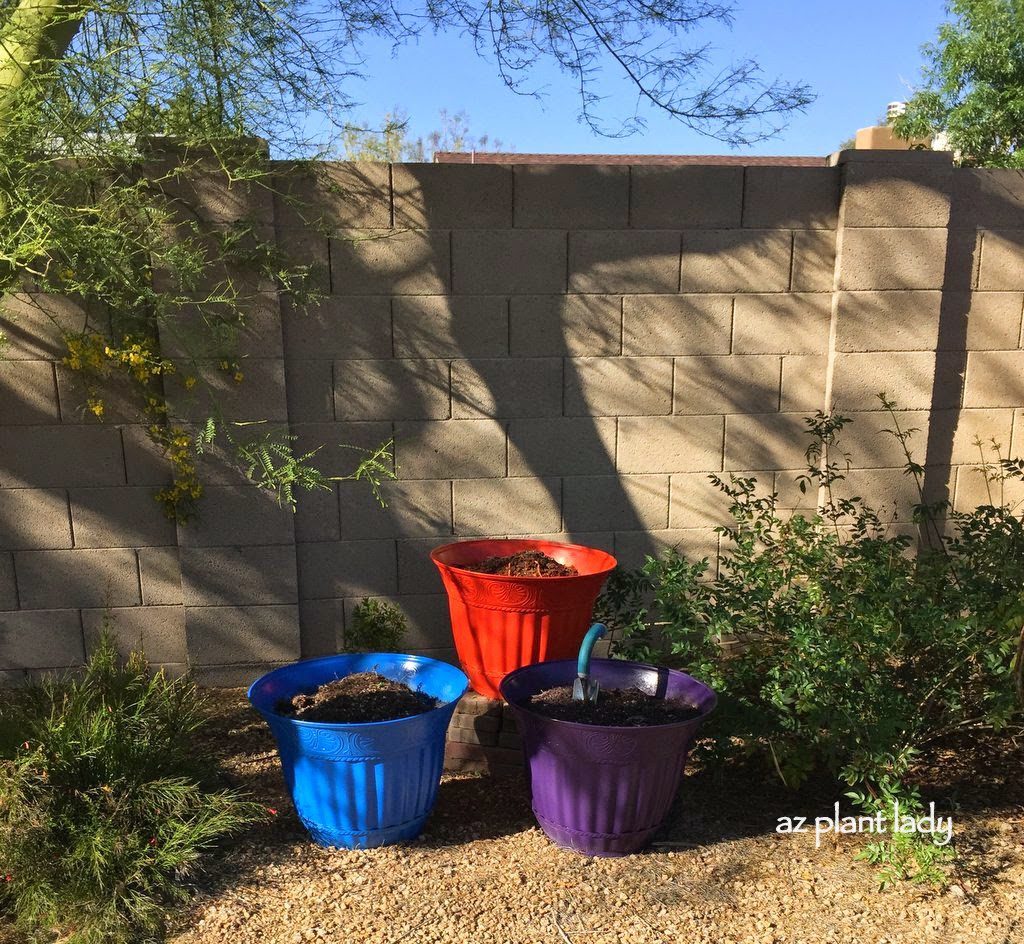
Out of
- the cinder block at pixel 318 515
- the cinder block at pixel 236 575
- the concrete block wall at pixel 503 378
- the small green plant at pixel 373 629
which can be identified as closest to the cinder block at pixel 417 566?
the concrete block wall at pixel 503 378

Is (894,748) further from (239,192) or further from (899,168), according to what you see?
(239,192)

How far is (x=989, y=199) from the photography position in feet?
11.7

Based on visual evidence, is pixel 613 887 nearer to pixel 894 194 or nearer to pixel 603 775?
pixel 603 775

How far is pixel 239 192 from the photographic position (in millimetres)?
3119

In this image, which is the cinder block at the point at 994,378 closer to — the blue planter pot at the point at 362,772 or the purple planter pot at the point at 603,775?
the purple planter pot at the point at 603,775

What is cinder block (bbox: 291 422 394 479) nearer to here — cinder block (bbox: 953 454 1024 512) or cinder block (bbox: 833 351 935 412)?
cinder block (bbox: 833 351 935 412)

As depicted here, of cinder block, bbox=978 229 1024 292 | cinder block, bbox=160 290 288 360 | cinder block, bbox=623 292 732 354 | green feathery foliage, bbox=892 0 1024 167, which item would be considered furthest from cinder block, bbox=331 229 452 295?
green feathery foliage, bbox=892 0 1024 167

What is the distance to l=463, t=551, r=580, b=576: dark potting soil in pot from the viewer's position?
3.02 m

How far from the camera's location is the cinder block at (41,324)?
3.14 meters

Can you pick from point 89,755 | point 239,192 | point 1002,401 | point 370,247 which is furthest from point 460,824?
point 1002,401

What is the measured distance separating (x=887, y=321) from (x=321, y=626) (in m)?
2.61

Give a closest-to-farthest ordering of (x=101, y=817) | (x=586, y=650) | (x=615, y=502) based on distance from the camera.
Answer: (x=101, y=817)
(x=586, y=650)
(x=615, y=502)

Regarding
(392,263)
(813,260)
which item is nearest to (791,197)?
(813,260)

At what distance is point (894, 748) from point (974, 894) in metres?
0.39
